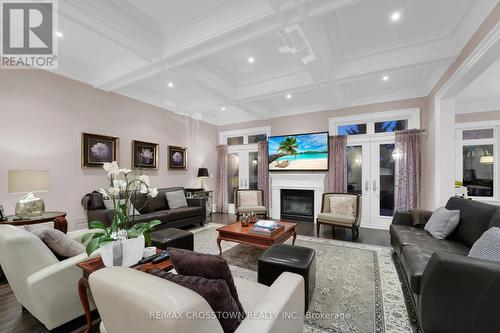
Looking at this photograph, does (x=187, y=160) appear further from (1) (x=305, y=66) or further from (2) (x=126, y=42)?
(1) (x=305, y=66)

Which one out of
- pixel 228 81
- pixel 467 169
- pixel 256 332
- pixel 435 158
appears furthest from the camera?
pixel 467 169

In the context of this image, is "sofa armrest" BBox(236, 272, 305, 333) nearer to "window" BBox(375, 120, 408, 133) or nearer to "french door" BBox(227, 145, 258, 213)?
"window" BBox(375, 120, 408, 133)

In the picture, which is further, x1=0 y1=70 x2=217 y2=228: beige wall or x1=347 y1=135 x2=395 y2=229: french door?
x1=347 y1=135 x2=395 y2=229: french door

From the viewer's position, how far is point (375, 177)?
4820 millimetres

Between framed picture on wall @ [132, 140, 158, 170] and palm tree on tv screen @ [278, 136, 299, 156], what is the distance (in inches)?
127

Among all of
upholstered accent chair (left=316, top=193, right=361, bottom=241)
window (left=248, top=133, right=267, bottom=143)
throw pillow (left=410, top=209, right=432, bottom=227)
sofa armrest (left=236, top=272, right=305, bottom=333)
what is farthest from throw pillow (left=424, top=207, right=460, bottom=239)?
window (left=248, top=133, right=267, bottom=143)

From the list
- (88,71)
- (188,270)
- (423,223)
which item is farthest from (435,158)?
(88,71)

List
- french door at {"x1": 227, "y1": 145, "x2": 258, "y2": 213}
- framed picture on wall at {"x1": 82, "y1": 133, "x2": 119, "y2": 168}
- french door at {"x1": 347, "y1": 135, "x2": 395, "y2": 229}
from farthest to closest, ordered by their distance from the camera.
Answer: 1. french door at {"x1": 227, "y1": 145, "x2": 258, "y2": 213}
2. french door at {"x1": 347, "y1": 135, "x2": 395, "y2": 229}
3. framed picture on wall at {"x1": 82, "y1": 133, "x2": 119, "y2": 168}

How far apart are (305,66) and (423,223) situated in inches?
116

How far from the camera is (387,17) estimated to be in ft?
8.36

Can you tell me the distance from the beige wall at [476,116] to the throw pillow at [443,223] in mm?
4229

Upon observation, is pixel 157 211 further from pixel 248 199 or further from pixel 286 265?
pixel 286 265

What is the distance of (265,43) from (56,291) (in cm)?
356

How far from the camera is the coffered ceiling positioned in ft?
7.68
